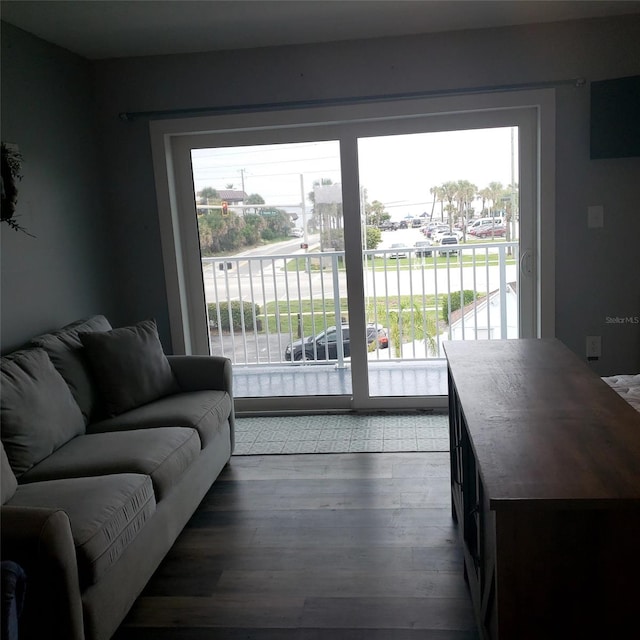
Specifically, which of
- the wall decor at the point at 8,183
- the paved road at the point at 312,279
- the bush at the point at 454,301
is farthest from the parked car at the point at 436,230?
the wall decor at the point at 8,183

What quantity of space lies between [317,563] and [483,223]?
2.47 m

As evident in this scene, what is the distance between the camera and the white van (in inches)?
149

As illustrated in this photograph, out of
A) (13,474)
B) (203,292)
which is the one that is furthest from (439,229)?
(13,474)

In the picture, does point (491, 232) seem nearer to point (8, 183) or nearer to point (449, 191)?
point (449, 191)

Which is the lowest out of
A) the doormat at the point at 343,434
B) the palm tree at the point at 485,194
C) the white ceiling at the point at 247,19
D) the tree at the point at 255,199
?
the doormat at the point at 343,434

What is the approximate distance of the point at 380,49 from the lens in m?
3.53

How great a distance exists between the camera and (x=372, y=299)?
4887 mm

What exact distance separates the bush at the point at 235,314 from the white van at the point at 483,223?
1722 millimetres

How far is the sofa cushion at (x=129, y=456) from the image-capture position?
217 cm

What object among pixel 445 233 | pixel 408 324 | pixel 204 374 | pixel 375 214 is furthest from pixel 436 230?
pixel 204 374

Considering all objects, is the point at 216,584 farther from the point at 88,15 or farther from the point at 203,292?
the point at 88,15

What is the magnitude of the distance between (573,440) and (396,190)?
264cm

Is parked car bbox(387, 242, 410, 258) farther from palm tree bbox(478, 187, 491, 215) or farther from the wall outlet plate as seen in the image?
the wall outlet plate

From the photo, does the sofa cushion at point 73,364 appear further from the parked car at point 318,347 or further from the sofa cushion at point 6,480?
Answer: the parked car at point 318,347
